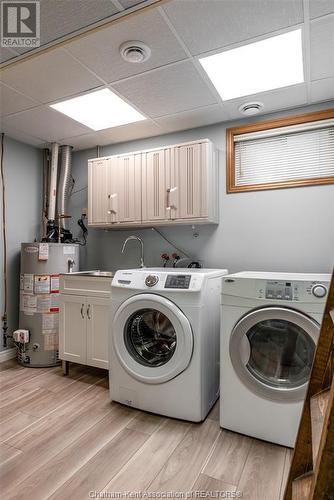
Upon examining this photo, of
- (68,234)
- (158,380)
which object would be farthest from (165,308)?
(68,234)

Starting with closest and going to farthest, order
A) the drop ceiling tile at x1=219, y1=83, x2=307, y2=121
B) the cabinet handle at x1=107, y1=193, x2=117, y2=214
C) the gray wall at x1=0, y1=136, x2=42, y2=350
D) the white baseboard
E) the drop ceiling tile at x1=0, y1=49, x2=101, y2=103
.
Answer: the drop ceiling tile at x1=0, y1=49, x2=101, y2=103 → the drop ceiling tile at x1=219, y1=83, x2=307, y2=121 → the cabinet handle at x1=107, y1=193, x2=117, y2=214 → the white baseboard → the gray wall at x1=0, y1=136, x2=42, y2=350

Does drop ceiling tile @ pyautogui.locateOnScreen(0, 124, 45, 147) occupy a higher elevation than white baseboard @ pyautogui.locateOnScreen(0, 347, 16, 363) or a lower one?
higher

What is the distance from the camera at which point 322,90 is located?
7.04ft

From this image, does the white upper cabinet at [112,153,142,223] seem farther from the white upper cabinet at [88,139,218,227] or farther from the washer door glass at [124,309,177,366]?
the washer door glass at [124,309,177,366]

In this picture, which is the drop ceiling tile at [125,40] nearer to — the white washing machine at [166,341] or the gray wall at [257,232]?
the gray wall at [257,232]

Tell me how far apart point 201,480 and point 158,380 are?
1.99 feet

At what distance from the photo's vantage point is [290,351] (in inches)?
67.0

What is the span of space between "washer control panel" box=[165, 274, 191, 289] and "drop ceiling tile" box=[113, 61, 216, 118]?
4.51 ft

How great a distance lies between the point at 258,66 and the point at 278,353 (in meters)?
1.85

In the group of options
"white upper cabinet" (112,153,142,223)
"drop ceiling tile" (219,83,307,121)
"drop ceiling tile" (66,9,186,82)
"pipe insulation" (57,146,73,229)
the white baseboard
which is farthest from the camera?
"pipe insulation" (57,146,73,229)

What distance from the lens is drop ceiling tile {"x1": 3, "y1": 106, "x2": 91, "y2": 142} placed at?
2.54 m

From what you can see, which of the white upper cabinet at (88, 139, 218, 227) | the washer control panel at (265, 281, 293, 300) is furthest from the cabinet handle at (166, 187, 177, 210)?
the washer control panel at (265, 281, 293, 300)

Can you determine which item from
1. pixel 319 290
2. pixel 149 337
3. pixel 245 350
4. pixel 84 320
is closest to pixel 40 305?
pixel 84 320

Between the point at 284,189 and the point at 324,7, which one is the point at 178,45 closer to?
the point at 324,7
